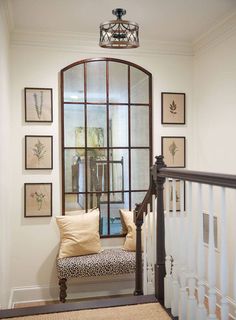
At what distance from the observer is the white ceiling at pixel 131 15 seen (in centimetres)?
324

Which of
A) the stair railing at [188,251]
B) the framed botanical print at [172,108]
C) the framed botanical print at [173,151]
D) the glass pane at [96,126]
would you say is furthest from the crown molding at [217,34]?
the stair railing at [188,251]

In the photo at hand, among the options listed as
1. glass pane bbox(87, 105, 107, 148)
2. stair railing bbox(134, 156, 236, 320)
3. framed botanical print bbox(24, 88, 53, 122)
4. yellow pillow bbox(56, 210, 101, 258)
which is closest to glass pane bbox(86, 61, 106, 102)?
glass pane bbox(87, 105, 107, 148)

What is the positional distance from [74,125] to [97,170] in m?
0.57

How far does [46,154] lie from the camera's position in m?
4.04

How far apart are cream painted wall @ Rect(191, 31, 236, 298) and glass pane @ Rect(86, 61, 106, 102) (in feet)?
3.63

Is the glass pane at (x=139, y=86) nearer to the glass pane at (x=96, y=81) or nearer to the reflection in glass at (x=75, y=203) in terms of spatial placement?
the glass pane at (x=96, y=81)

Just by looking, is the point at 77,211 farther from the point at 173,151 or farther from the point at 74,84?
the point at 74,84

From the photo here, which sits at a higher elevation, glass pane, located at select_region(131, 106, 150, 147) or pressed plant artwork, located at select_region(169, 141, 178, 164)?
glass pane, located at select_region(131, 106, 150, 147)

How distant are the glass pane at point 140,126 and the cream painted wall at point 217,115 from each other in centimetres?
59

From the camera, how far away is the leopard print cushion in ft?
12.0

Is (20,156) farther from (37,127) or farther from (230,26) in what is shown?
(230,26)

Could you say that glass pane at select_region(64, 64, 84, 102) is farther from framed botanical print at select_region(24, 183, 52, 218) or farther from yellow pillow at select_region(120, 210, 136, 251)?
yellow pillow at select_region(120, 210, 136, 251)

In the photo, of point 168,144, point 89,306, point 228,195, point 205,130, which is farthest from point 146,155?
point 89,306

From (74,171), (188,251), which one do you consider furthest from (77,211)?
(188,251)
